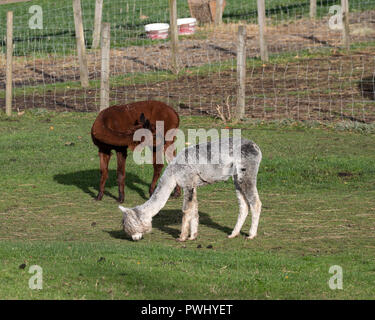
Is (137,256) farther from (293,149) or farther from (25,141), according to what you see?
(25,141)

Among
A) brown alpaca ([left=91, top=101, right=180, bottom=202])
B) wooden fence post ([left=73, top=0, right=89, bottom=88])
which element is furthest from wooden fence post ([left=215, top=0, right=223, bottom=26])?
brown alpaca ([left=91, top=101, right=180, bottom=202])

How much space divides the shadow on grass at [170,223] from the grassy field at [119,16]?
14921 millimetres

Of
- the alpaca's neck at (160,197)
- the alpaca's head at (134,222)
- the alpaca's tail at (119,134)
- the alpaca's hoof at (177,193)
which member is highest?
the alpaca's tail at (119,134)

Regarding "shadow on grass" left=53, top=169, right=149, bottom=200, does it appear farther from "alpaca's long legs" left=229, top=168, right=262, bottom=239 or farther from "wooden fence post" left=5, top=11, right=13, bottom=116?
"wooden fence post" left=5, top=11, right=13, bottom=116

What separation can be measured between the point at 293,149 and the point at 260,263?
624 cm

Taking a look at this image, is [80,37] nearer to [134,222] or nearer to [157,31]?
[157,31]

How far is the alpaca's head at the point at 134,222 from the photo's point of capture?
7.88 m

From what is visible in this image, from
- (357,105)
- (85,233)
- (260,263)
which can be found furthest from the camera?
(357,105)

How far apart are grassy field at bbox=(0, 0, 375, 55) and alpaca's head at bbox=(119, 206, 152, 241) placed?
16.8m

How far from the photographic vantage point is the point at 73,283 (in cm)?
654

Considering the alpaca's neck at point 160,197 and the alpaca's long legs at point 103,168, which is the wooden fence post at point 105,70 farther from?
the alpaca's neck at point 160,197

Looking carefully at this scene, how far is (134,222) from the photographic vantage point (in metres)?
7.88

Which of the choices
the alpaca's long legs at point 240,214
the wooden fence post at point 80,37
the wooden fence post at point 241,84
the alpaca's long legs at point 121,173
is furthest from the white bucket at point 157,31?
the alpaca's long legs at point 240,214

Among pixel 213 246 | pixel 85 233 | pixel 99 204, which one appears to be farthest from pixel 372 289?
pixel 99 204
